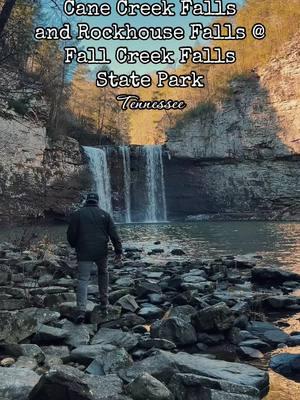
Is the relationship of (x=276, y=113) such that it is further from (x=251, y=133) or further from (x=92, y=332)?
(x=92, y=332)

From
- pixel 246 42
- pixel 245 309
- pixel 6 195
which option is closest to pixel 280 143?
pixel 246 42

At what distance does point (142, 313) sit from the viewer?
6.30 metres

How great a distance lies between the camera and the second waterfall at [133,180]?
Answer: 42.0 metres

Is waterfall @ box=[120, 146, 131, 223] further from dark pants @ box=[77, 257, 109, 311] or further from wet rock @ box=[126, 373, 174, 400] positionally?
wet rock @ box=[126, 373, 174, 400]

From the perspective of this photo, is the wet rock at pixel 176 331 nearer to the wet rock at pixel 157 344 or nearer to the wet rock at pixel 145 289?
the wet rock at pixel 157 344

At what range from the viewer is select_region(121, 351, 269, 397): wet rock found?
12.1 feet

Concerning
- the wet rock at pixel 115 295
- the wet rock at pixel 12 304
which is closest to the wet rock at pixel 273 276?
the wet rock at pixel 115 295

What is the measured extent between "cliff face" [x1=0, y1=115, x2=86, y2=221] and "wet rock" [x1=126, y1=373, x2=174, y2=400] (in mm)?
29047

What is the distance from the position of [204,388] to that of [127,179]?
40.8 m

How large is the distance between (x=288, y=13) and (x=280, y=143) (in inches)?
731

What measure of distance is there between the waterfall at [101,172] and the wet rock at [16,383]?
3686cm

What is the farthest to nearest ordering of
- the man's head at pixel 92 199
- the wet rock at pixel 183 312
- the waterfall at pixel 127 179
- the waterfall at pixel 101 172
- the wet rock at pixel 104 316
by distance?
the waterfall at pixel 127 179 < the waterfall at pixel 101 172 < the man's head at pixel 92 199 < the wet rock at pixel 104 316 < the wet rock at pixel 183 312

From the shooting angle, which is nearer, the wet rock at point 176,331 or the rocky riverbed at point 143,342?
the rocky riverbed at point 143,342

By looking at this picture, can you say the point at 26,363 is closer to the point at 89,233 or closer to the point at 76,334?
the point at 76,334
